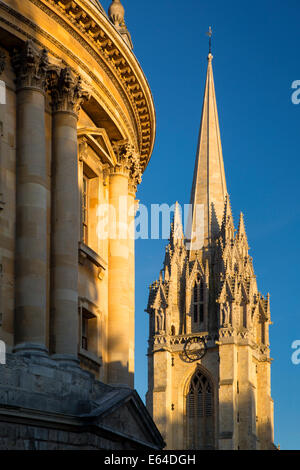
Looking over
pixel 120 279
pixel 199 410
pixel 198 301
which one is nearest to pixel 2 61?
pixel 120 279

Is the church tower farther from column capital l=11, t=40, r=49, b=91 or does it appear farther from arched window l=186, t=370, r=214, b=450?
column capital l=11, t=40, r=49, b=91

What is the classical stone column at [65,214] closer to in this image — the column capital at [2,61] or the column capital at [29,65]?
the column capital at [29,65]

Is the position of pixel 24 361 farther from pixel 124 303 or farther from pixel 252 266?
pixel 252 266

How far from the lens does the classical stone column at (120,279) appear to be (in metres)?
34.8

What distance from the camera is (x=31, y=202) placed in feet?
94.5

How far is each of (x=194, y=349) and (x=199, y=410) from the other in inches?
310

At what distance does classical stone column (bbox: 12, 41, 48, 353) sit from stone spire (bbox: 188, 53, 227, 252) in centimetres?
10819

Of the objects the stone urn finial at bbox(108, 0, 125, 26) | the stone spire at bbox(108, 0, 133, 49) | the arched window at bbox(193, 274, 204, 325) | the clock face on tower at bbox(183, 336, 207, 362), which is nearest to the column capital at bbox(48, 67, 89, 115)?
the stone spire at bbox(108, 0, 133, 49)

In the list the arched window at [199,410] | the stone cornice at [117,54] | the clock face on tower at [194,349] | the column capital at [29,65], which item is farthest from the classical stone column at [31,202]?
the arched window at [199,410]

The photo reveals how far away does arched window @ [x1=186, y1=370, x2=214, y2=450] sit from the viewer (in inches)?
5005

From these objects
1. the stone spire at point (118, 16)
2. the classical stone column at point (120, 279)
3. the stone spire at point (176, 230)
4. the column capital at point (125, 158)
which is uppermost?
the stone spire at point (176, 230)

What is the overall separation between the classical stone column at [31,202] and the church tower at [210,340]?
9476 cm

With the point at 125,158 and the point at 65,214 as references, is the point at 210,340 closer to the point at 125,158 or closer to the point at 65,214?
the point at 125,158

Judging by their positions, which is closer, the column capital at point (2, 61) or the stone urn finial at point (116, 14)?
the column capital at point (2, 61)
